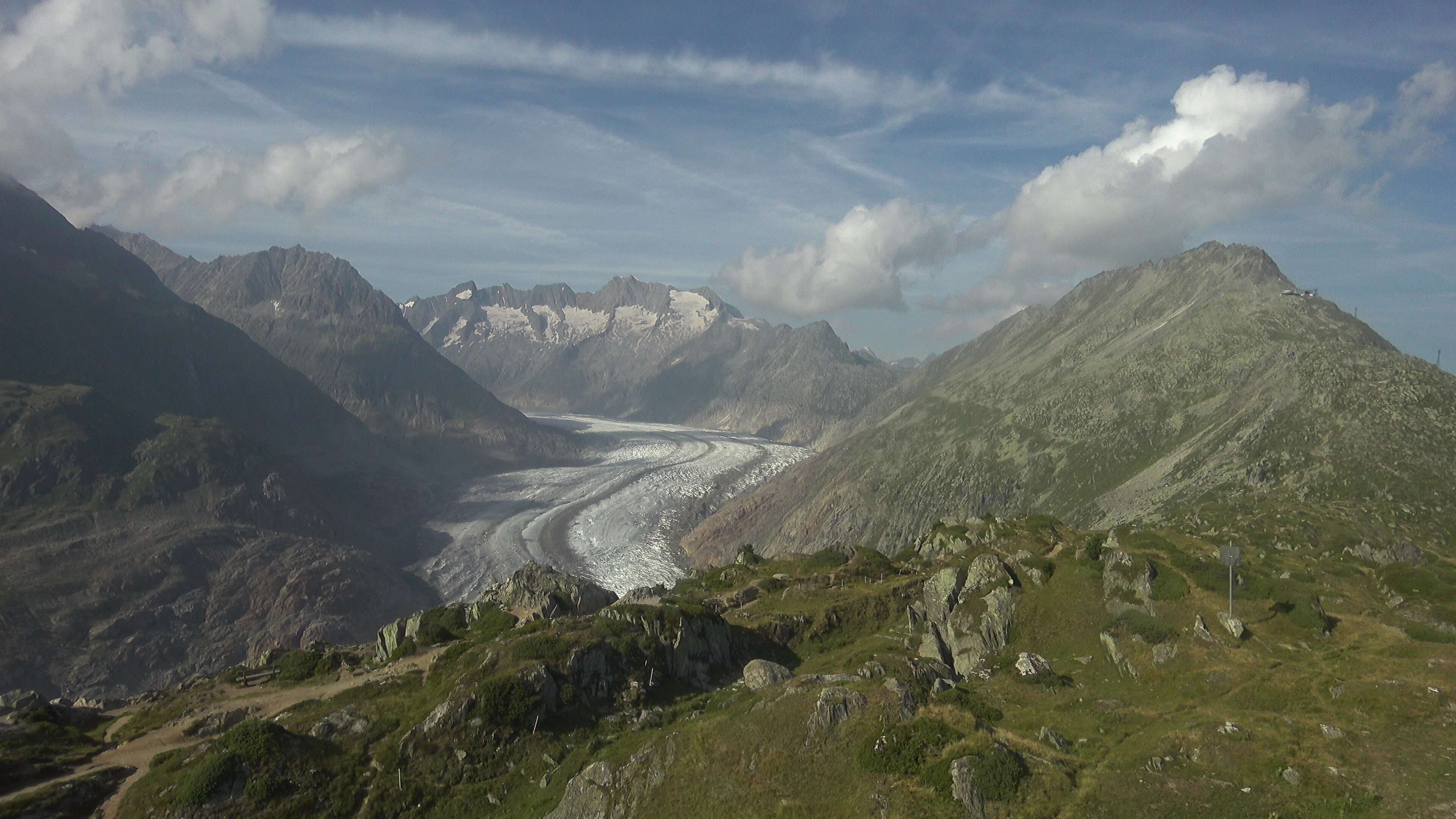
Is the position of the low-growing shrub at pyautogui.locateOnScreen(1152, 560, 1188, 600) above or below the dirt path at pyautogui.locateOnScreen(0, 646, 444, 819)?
above

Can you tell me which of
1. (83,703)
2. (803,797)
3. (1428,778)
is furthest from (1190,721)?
(83,703)

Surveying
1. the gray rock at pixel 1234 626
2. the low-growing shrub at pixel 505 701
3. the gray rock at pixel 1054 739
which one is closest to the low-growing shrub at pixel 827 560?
the gray rock at pixel 1234 626

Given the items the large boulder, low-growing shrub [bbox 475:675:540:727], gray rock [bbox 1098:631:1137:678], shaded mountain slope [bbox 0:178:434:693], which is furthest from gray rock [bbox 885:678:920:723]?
shaded mountain slope [bbox 0:178:434:693]

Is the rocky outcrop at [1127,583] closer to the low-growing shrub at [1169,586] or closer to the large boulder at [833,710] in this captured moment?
the low-growing shrub at [1169,586]

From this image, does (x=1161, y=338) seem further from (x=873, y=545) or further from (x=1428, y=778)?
(x=1428, y=778)


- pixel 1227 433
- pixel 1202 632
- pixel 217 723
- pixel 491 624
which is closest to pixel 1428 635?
pixel 1202 632

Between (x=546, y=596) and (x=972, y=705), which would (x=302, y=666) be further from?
(x=972, y=705)

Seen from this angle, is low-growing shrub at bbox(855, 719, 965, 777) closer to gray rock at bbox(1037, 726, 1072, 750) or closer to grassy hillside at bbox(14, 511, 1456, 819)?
grassy hillside at bbox(14, 511, 1456, 819)
